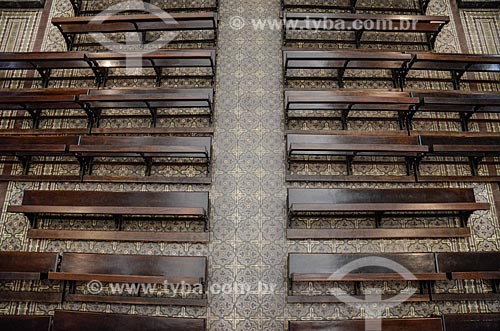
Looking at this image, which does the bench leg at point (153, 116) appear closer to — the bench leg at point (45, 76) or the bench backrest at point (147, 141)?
the bench backrest at point (147, 141)

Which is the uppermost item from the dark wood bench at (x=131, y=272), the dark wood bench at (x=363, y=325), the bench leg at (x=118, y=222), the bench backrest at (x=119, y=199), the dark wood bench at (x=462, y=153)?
the dark wood bench at (x=462, y=153)

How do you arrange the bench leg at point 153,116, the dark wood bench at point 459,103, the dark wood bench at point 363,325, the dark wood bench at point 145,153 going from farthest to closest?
1. the bench leg at point 153,116
2. the dark wood bench at point 459,103
3. the dark wood bench at point 145,153
4. the dark wood bench at point 363,325

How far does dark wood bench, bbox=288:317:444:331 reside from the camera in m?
3.28

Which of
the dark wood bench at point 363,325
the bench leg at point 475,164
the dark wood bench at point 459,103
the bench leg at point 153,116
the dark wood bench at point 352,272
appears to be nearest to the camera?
the dark wood bench at point 363,325

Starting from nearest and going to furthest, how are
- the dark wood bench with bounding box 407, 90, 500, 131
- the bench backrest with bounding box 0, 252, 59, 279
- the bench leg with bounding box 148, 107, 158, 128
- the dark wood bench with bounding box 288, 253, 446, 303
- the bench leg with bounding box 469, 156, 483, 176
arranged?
the dark wood bench with bounding box 288, 253, 446, 303 → the bench backrest with bounding box 0, 252, 59, 279 → the dark wood bench with bounding box 407, 90, 500, 131 → the bench leg with bounding box 469, 156, 483, 176 → the bench leg with bounding box 148, 107, 158, 128

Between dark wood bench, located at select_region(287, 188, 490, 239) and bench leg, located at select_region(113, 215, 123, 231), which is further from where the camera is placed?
bench leg, located at select_region(113, 215, 123, 231)

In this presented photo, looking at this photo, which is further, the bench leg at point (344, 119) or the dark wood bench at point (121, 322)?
the bench leg at point (344, 119)

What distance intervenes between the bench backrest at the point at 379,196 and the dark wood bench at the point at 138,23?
205 cm

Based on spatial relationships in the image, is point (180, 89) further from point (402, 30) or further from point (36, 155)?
point (402, 30)

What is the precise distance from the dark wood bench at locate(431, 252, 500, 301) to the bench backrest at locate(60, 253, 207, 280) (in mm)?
2141

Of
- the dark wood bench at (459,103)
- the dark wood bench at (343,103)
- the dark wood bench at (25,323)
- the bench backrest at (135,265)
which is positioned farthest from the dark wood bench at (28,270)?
the dark wood bench at (459,103)

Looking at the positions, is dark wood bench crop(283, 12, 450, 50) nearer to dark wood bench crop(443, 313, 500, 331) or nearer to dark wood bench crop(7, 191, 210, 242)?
dark wood bench crop(7, 191, 210, 242)

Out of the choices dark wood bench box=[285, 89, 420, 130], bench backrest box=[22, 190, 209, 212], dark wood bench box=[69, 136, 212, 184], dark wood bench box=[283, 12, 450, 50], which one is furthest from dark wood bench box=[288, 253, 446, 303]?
dark wood bench box=[283, 12, 450, 50]

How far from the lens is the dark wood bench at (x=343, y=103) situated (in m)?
3.89
